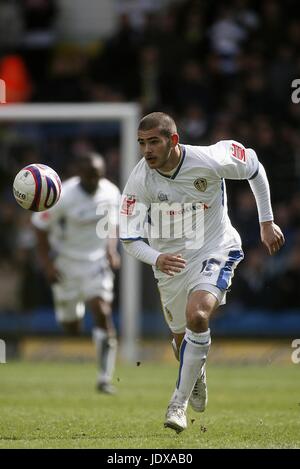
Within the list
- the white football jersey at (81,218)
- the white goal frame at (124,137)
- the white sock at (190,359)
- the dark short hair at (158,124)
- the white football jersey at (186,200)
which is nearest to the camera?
the white sock at (190,359)

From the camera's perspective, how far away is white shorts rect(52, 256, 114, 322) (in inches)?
507

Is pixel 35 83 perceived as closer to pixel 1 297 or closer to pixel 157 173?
pixel 1 297

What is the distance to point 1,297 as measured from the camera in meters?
17.4

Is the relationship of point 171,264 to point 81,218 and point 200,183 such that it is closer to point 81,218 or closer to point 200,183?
point 200,183

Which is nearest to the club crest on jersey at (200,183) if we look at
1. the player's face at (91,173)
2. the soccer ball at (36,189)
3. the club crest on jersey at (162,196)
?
the club crest on jersey at (162,196)

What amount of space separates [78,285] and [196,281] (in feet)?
16.3

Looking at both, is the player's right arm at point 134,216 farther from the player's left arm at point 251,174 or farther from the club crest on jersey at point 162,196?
the player's left arm at point 251,174

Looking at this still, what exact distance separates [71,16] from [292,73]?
7014 mm

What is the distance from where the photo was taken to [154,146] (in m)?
8.35

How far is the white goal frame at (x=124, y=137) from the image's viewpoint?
53.9 feet

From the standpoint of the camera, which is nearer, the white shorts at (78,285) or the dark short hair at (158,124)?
the dark short hair at (158,124)

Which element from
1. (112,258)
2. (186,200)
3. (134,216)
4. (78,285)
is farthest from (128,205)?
(78,285)
